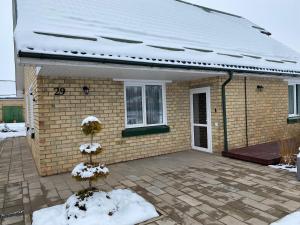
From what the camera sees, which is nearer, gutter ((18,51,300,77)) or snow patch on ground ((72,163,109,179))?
snow patch on ground ((72,163,109,179))

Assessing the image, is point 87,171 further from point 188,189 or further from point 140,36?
point 140,36

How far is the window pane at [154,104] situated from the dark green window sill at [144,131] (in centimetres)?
29

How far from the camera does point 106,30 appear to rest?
6.95 meters

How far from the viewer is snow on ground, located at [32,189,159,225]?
3.51 meters

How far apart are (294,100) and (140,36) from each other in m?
7.06

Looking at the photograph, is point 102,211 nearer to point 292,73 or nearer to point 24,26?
point 24,26

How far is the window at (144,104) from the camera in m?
7.53

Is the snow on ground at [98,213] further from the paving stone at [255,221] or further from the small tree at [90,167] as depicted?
→ the paving stone at [255,221]

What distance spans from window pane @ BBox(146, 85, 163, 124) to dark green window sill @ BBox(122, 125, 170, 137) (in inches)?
11.3

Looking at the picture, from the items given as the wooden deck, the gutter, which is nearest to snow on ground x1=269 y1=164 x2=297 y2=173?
the wooden deck

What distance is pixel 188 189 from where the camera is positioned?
15.7ft

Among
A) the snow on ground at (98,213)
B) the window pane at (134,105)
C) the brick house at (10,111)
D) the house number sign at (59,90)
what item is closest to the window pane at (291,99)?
the window pane at (134,105)

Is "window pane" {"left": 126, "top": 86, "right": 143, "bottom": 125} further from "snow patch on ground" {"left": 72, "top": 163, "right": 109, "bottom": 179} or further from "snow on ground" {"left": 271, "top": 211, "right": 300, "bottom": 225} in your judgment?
"snow on ground" {"left": 271, "top": 211, "right": 300, "bottom": 225}

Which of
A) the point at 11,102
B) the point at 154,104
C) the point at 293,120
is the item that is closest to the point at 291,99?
the point at 293,120
